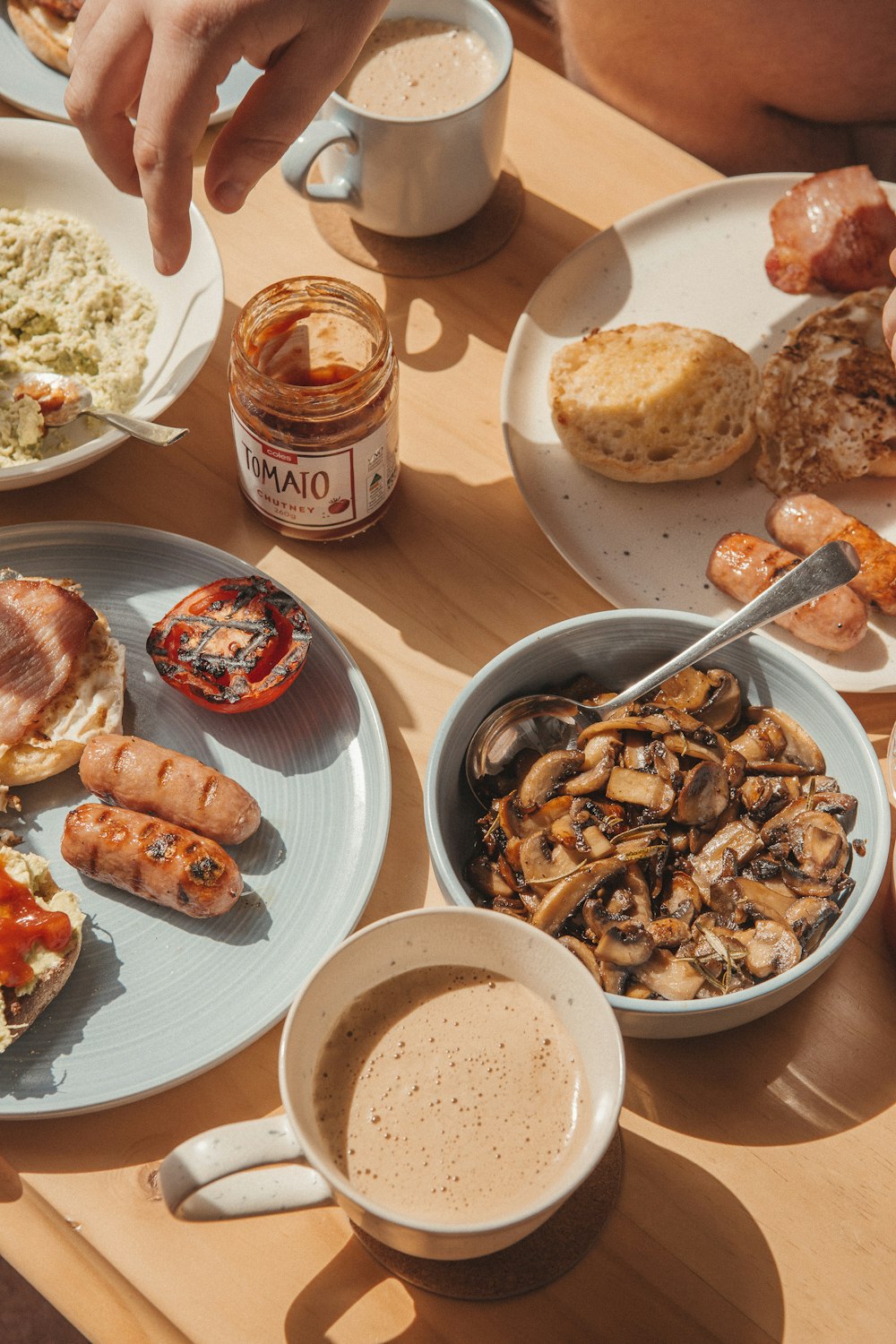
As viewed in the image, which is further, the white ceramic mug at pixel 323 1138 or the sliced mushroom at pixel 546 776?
the sliced mushroom at pixel 546 776

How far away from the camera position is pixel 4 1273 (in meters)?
2.19

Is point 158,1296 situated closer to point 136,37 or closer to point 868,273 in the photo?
point 136,37

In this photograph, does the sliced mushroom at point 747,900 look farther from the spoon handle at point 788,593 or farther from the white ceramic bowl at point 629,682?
the spoon handle at point 788,593

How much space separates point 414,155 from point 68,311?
1.96 ft

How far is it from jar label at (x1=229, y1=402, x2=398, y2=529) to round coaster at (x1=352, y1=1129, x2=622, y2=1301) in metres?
0.91

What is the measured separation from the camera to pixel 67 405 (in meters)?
1.61

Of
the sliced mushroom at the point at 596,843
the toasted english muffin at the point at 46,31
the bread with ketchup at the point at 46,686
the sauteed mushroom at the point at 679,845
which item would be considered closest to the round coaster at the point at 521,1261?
the sauteed mushroom at the point at 679,845

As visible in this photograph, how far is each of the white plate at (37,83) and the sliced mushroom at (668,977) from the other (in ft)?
5.31

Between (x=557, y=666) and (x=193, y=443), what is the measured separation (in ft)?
2.38

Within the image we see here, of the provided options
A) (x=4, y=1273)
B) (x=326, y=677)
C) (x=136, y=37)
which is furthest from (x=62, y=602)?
(x=4, y=1273)

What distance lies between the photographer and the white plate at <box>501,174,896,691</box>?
1.61 metres

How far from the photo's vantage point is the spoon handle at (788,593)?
131cm

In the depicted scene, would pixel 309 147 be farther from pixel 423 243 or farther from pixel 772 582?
pixel 772 582

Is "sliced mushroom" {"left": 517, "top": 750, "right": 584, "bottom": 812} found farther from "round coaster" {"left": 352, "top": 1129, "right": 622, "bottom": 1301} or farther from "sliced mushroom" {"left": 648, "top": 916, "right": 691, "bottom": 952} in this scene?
"round coaster" {"left": 352, "top": 1129, "right": 622, "bottom": 1301}
